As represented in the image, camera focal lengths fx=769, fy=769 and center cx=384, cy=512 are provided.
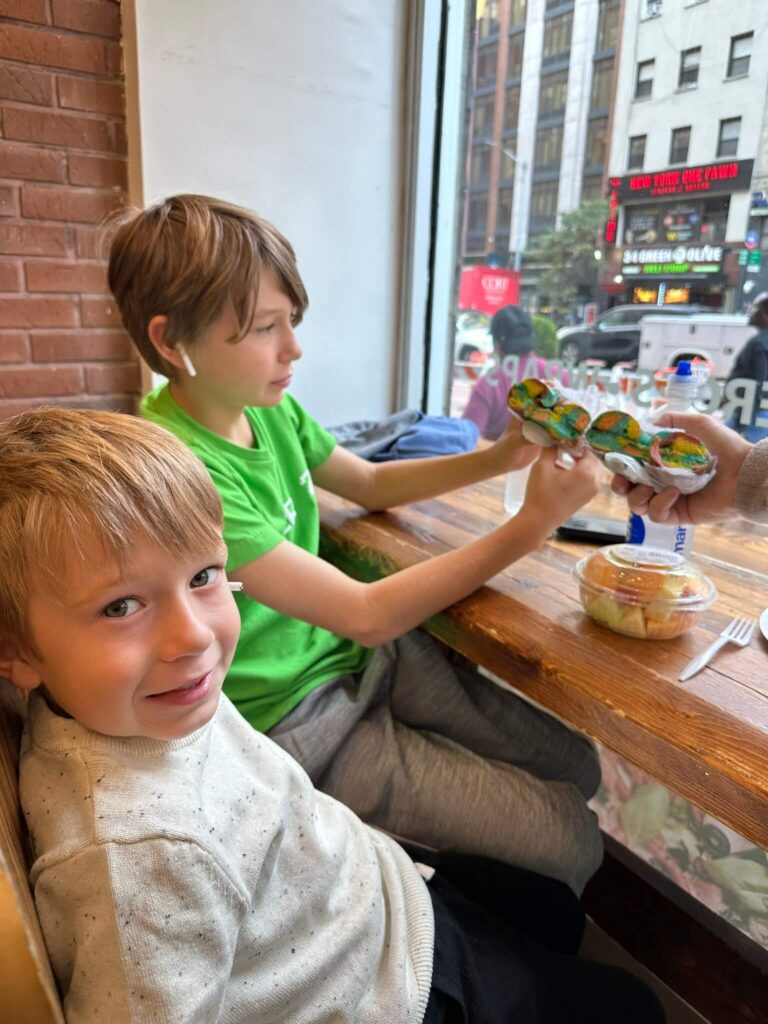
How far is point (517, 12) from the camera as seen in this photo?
1.75 m

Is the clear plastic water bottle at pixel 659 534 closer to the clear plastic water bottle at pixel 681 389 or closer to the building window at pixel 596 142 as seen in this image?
the clear plastic water bottle at pixel 681 389

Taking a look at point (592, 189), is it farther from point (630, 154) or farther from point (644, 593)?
point (644, 593)

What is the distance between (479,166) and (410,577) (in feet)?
4.39

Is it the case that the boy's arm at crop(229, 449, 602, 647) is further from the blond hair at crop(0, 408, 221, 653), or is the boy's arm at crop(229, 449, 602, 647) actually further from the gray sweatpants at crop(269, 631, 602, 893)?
the blond hair at crop(0, 408, 221, 653)

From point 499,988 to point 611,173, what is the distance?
1489 millimetres

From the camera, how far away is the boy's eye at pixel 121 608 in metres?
0.61

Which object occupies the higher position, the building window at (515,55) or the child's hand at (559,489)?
the building window at (515,55)

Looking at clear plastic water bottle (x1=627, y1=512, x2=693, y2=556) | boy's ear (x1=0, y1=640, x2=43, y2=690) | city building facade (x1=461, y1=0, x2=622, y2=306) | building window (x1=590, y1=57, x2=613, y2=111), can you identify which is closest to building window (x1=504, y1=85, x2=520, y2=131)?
city building facade (x1=461, y1=0, x2=622, y2=306)

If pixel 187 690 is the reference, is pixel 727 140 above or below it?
above

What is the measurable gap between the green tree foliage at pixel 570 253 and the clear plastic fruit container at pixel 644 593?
911 mm

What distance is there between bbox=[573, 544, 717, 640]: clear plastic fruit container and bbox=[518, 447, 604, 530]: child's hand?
0.08m

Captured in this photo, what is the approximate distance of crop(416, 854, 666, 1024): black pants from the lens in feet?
2.55

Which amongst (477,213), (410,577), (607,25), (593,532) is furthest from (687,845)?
(607,25)

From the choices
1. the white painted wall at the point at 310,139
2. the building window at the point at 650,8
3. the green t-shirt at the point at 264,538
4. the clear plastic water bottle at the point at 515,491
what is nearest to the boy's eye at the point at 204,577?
the green t-shirt at the point at 264,538
